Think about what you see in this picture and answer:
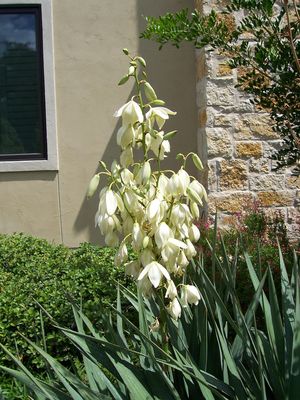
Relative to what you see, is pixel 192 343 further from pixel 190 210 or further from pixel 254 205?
pixel 254 205

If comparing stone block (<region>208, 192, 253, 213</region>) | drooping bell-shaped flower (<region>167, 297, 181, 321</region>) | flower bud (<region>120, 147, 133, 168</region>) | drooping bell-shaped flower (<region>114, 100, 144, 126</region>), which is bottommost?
stone block (<region>208, 192, 253, 213</region>)

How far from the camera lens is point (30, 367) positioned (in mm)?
4250

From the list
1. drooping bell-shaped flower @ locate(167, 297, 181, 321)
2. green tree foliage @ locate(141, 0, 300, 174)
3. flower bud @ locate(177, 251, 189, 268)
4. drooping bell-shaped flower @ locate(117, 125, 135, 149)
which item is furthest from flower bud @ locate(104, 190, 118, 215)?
green tree foliage @ locate(141, 0, 300, 174)

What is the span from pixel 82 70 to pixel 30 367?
3798 millimetres

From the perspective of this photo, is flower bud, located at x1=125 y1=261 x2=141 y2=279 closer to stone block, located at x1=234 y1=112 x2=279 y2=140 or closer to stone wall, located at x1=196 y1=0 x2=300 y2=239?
stone wall, located at x1=196 y1=0 x2=300 y2=239

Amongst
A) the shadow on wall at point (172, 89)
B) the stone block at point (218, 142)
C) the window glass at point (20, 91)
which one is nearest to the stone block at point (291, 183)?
the stone block at point (218, 142)

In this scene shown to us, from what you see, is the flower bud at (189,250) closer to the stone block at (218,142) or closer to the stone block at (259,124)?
the stone block at (218,142)

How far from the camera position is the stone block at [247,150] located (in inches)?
265

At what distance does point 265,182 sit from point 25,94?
284cm

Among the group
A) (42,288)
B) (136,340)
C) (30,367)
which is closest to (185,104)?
(42,288)

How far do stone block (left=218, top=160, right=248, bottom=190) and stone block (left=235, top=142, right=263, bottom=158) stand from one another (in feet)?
0.28

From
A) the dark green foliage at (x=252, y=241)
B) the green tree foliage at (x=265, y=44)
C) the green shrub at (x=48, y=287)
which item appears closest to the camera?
the green tree foliage at (x=265, y=44)

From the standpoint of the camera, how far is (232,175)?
672 centimetres

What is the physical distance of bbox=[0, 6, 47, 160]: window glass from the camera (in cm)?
722
